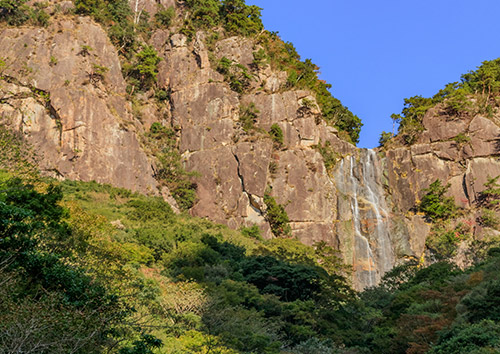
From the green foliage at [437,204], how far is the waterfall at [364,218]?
396cm

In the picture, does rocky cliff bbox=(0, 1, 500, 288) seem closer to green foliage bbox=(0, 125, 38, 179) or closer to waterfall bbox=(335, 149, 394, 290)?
waterfall bbox=(335, 149, 394, 290)

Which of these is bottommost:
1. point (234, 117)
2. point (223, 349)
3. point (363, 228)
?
point (223, 349)

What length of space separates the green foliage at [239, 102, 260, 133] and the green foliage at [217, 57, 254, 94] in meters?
2.76

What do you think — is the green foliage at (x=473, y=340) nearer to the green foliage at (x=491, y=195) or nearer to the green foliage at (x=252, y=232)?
the green foliage at (x=252, y=232)

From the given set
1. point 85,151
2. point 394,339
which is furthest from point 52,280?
point 85,151

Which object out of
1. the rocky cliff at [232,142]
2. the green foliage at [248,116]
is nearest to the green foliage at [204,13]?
the rocky cliff at [232,142]

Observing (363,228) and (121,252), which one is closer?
(121,252)

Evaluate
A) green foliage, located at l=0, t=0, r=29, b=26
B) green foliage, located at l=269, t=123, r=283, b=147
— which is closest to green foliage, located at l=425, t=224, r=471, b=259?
green foliage, located at l=269, t=123, r=283, b=147

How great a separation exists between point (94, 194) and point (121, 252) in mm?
14910

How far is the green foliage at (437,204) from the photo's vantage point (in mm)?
45875

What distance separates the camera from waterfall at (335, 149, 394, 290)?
140 ft

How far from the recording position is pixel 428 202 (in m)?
46.9

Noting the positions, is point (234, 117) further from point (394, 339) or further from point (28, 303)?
point (28, 303)

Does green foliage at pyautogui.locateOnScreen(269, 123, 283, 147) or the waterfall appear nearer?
the waterfall
